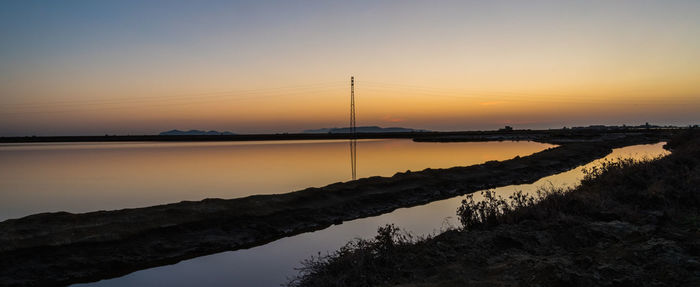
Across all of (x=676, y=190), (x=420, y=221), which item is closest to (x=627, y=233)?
(x=676, y=190)

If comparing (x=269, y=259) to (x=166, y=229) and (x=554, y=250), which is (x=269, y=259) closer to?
(x=166, y=229)

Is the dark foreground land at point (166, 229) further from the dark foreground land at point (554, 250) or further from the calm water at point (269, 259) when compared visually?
the dark foreground land at point (554, 250)

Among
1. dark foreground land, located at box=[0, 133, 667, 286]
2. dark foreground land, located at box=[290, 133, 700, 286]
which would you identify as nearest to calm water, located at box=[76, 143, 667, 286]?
dark foreground land, located at box=[0, 133, 667, 286]

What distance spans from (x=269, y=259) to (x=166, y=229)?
389 centimetres

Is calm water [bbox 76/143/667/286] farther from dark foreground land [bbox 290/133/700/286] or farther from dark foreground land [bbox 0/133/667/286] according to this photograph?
dark foreground land [bbox 290/133/700/286]

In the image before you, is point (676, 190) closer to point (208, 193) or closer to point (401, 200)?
point (401, 200)

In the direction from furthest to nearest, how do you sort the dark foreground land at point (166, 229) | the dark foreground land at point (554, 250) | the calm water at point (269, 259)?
the dark foreground land at point (166, 229)
the calm water at point (269, 259)
the dark foreground land at point (554, 250)

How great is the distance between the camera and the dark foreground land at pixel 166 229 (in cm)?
956

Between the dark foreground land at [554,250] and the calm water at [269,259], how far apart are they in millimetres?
1572

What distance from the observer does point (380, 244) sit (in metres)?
8.05

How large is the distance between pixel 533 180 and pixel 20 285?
23175 mm

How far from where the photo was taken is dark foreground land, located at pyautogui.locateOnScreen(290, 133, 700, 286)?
585 cm

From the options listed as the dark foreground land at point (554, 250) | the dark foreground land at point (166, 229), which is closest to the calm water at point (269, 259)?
the dark foreground land at point (166, 229)

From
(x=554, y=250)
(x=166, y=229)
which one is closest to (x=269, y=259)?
(x=166, y=229)
